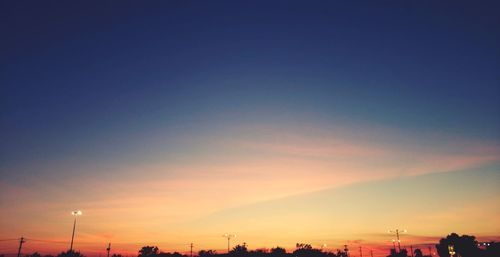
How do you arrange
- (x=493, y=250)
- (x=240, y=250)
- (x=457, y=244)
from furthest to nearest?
(x=457, y=244) → (x=240, y=250) → (x=493, y=250)

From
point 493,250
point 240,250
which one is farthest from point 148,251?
point 493,250

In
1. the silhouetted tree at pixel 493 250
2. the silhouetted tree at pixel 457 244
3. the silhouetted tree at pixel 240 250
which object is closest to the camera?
the silhouetted tree at pixel 493 250

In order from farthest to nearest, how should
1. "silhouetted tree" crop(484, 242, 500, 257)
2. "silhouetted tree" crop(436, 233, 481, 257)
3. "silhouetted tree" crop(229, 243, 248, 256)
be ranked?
"silhouetted tree" crop(436, 233, 481, 257) → "silhouetted tree" crop(229, 243, 248, 256) → "silhouetted tree" crop(484, 242, 500, 257)

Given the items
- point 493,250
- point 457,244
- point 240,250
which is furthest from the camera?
point 457,244

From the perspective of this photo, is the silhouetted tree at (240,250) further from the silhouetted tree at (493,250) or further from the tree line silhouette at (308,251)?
the silhouetted tree at (493,250)

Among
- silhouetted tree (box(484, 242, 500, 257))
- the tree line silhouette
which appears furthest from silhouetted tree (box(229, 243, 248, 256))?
silhouetted tree (box(484, 242, 500, 257))

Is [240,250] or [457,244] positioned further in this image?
[457,244]

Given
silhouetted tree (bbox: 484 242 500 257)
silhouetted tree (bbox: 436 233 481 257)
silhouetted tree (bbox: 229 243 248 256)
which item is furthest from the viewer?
silhouetted tree (bbox: 436 233 481 257)

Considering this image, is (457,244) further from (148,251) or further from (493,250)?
(148,251)

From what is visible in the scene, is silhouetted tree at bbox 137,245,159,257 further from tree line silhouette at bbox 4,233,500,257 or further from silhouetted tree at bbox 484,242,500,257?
silhouetted tree at bbox 484,242,500,257

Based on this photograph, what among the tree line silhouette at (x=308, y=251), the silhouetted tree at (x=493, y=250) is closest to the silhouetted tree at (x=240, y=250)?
the tree line silhouette at (x=308, y=251)

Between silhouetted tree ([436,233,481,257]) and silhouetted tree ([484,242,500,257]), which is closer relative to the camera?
silhouetted tree ([484,242,500,257])

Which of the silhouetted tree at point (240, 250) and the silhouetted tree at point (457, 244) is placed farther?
the silhouetted tree at point (457, 244)

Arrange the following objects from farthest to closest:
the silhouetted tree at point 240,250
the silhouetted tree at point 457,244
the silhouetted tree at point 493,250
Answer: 1. the silhouetted tree at point 457,244
2. the silhouetted tree at point 240,250
3. the silhouetted tree at point 493,250
